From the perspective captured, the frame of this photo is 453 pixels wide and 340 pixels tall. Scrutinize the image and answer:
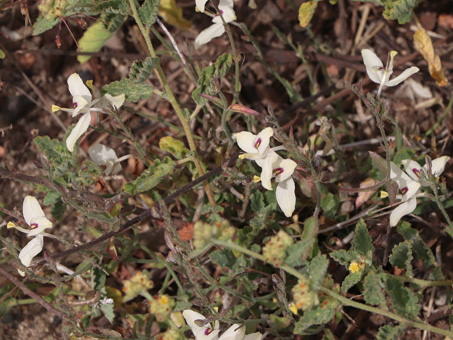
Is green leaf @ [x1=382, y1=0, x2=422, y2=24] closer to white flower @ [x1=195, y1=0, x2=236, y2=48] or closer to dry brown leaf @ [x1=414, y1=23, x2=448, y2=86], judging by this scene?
dry brown leaf @ [x1=414, y1=23, x2=448, y2=86]

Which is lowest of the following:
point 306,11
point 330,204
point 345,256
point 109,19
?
point 330,204

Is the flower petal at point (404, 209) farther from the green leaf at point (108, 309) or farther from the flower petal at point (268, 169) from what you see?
the green leaf at point (108, 309)

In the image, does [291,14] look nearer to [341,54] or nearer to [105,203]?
[341,54]

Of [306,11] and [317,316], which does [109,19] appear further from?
[317,316]

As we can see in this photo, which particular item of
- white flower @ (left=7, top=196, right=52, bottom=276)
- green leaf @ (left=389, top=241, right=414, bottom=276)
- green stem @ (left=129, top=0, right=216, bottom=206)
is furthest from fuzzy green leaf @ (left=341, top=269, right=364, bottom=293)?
white flower @ (left=7, top=196, right=52, bottom=276)

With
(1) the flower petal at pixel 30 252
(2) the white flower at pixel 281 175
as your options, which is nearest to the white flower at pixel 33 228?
(1) the flower petal at pixel 30 252

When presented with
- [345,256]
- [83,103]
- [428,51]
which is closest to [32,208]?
[83,103]
